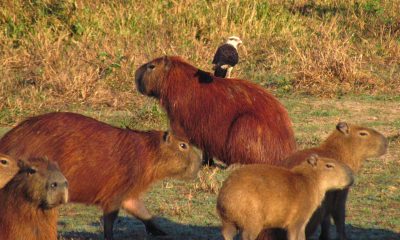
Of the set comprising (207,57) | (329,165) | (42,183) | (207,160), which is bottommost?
(207,160)

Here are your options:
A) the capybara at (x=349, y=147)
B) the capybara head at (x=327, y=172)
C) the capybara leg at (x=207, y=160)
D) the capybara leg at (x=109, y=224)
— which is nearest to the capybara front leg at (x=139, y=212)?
the capybara leg at (x=109, y=224)

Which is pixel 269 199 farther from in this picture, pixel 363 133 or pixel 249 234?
pixel 363 133

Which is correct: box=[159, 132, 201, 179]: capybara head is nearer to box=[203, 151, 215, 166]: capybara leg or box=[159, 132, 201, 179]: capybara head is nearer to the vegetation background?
the vegetation background

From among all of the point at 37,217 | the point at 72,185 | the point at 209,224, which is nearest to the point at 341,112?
the point at 209,224

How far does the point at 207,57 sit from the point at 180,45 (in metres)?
0.72

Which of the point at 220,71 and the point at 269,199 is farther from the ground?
the point at 269,199

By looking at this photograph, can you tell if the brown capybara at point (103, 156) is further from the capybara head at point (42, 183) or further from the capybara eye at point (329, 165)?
the capybara head at point (42, 183)

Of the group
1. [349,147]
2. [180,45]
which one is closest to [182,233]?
[349,147]

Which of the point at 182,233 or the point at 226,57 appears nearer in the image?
the point at 182,233

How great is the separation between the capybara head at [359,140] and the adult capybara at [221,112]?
42.1 inches

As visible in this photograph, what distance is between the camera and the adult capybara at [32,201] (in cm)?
552

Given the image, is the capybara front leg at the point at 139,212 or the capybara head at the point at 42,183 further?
the capybara front leg at the point at 139,212

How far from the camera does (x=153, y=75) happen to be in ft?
30.1

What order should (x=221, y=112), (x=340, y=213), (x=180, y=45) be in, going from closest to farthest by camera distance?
(x=340, y=213)
(x=221, y=112)
(x=180, y=45)
